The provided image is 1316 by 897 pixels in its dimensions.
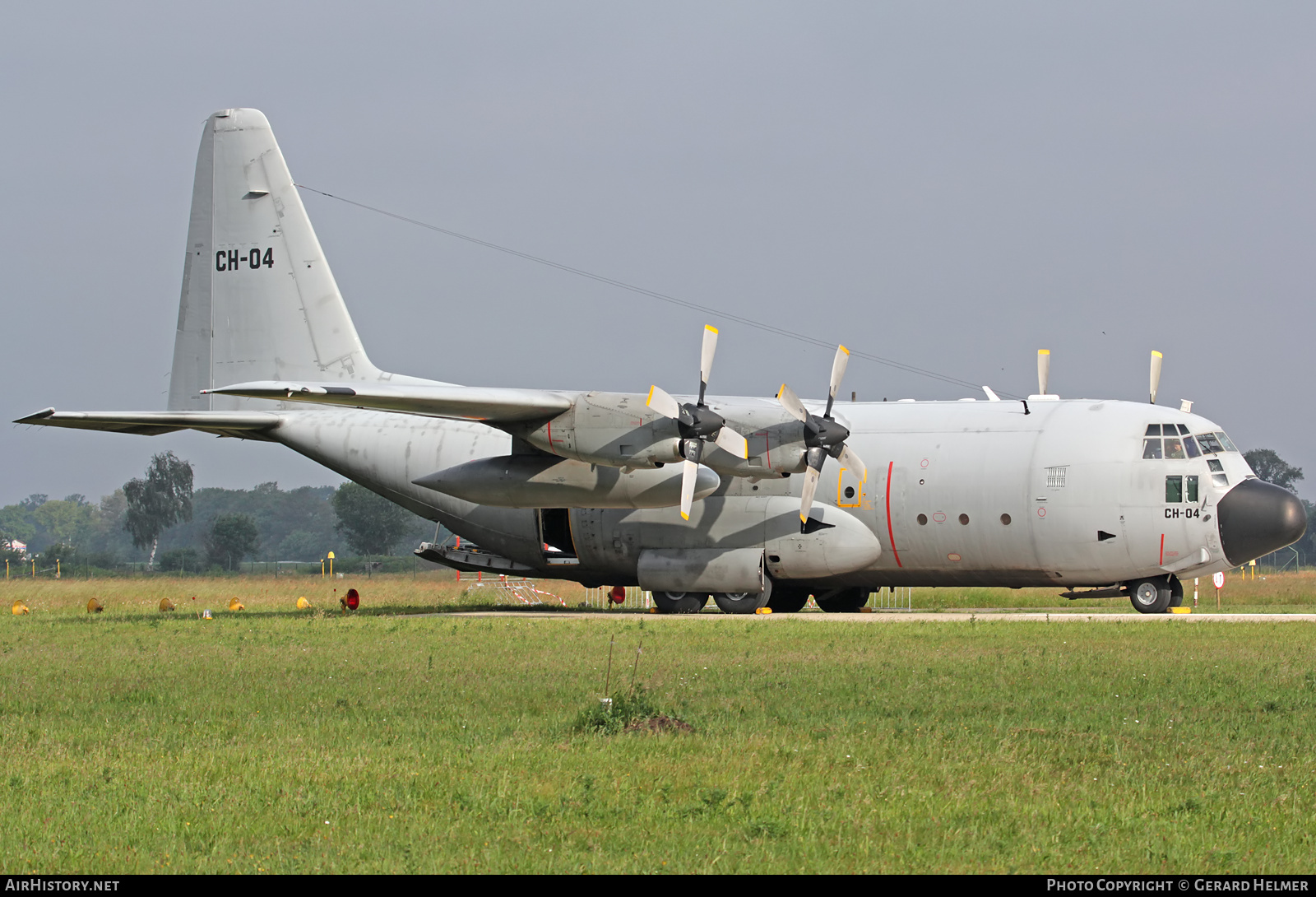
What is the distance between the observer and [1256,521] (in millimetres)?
25078

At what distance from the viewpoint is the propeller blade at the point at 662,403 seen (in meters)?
24.1

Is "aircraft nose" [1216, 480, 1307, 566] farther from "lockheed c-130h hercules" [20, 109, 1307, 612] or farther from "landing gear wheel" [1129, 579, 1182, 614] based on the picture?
"landing gear wheel" [1129, 579, 1182, 614]

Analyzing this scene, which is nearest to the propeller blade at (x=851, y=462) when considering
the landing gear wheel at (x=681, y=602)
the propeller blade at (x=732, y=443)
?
the propeller blade at (x=732, y=443)

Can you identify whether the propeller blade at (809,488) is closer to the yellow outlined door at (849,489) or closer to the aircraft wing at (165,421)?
the yellow outlined door at (849,489)

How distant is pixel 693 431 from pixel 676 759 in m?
14.1

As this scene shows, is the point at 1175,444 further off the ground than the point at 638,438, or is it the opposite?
the point at 1175,444

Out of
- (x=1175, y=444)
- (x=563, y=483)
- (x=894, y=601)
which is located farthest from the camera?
(x=894, y=601)

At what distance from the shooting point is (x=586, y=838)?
807 cm

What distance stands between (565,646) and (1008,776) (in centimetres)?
1122

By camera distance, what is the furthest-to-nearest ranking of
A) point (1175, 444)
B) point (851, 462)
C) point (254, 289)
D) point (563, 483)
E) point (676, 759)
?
1. point (254, 289)
2. point (851, 462)
3. point (563, 483)
4. point (1175, 444)
5. point (676, 759)

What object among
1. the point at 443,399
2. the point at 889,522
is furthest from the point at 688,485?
the point at 889,522

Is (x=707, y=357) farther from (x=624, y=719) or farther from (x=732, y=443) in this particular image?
(x=624, y=719)

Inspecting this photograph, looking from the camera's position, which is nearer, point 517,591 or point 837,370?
point 837,370

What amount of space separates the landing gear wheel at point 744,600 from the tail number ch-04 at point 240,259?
13043mm
